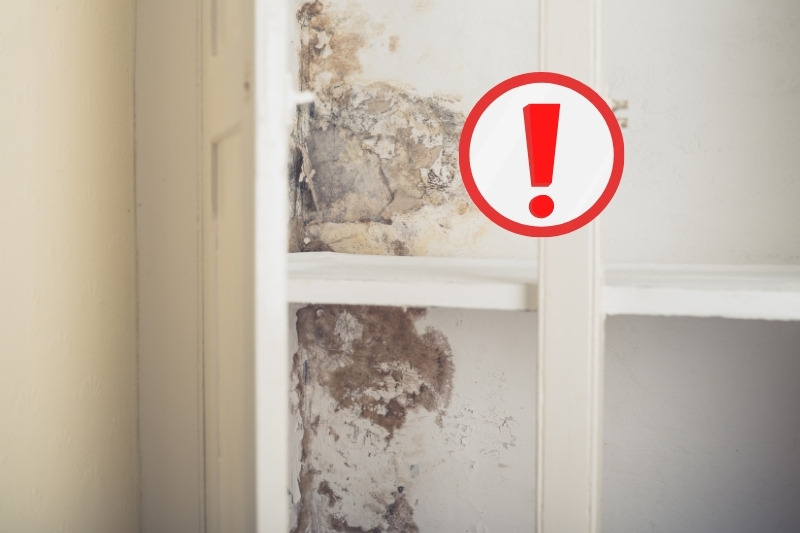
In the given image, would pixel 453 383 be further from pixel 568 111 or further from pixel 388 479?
pixel 568 111

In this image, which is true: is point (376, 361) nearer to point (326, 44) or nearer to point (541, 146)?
point (541, 146)

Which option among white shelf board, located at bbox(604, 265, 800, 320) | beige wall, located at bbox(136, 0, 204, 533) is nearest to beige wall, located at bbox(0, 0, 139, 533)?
beige wall, located at bbox(136, 0, 204, 533)

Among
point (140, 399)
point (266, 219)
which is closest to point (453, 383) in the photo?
point (140, 399)

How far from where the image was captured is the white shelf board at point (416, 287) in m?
0.86

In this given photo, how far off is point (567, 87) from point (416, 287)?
0.37 meters

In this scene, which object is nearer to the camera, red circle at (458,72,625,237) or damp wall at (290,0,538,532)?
red circle at (458,72,625,237)

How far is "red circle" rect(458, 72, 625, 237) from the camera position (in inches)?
30.8

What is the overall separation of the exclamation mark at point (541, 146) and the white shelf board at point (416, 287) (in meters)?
0.13

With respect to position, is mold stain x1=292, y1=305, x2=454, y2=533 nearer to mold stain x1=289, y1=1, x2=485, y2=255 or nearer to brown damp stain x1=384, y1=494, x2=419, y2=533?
brown damp stain x1=384, y1=494, x2=419, y2=533

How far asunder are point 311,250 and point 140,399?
0.59 meters

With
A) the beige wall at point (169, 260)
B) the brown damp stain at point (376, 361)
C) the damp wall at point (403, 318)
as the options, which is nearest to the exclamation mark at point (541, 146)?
the damp wall at point (403, 318)

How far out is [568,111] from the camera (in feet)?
2.88

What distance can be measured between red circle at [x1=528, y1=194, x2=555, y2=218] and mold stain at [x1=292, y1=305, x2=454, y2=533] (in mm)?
414

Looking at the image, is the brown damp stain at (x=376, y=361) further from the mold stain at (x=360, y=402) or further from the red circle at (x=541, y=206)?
the red circle at (x=541, y=206)
